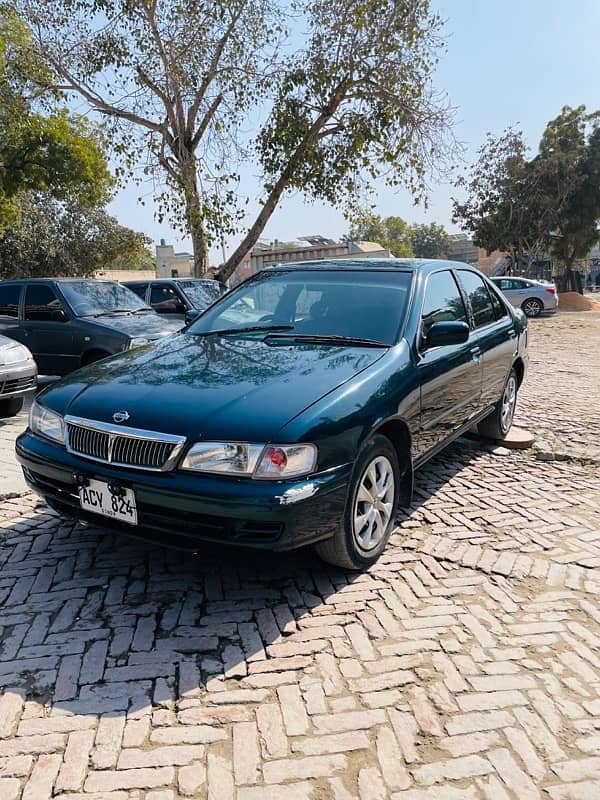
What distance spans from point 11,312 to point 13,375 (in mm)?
2433

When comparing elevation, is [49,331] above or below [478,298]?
below

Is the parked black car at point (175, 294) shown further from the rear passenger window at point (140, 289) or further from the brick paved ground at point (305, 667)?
the brick paved ground at point (305, 667)

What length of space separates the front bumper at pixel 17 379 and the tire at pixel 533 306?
20.0 m

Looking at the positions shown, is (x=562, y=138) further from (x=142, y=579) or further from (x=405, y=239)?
(x=405, y=239)

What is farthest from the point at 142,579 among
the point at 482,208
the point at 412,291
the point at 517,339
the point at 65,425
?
the point at 482,208

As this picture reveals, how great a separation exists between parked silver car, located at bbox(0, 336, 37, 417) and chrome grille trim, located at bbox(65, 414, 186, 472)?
3683mm

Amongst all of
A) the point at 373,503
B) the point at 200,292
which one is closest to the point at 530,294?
the point at 200,292

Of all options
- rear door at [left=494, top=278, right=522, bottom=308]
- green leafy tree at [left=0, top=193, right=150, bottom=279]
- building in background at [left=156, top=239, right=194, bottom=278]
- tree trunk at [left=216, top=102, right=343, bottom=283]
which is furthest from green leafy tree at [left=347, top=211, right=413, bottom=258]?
A: tree trunk at [left=216, top=102, right=343, bottom=283]

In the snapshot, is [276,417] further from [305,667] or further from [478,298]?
[478,298]

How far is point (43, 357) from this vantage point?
315 inches

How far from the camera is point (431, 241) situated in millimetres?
103625

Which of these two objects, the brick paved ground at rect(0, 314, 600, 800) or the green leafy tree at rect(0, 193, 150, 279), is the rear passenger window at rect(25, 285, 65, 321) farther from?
the green leafy tree at rect(0, 193, 150, 279)

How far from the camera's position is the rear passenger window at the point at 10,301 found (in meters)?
8.28

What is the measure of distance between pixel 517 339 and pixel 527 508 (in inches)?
82.2
